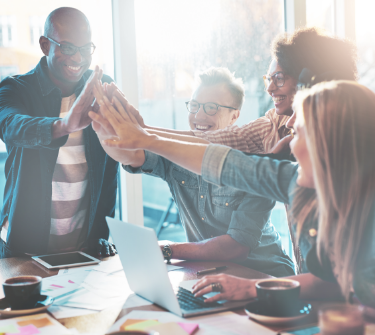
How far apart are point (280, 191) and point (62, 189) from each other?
125 cm

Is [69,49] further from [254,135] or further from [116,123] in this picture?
[254,135]

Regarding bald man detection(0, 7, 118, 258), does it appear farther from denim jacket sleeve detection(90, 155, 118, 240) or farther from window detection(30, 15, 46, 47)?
window detection(30, 15, 46, 47)

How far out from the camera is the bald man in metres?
1.92

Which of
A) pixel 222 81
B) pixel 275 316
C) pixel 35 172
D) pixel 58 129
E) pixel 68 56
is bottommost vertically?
pixel 275 316

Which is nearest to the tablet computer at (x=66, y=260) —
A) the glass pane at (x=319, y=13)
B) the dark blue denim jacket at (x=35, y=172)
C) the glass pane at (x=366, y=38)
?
the dark blue denim jacket at (x=35, y=172)

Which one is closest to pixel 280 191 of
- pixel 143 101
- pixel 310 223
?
pixel 310 223

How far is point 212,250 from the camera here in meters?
1.55

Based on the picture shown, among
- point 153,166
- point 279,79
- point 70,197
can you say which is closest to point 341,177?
point 279,79

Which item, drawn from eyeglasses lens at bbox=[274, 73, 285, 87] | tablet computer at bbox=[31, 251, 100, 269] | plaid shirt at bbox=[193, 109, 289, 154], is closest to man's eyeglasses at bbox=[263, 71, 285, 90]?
eyeglasses lens at bbox=[274, 73, 285, 87]

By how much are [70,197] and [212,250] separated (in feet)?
2.84

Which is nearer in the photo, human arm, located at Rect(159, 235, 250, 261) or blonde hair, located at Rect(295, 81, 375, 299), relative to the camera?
blonde hair, located at Rect(295, 81, 375, 299)

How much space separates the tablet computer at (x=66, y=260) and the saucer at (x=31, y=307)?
0.39m

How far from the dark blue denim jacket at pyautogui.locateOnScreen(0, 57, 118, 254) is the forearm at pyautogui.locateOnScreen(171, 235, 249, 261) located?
63 cm

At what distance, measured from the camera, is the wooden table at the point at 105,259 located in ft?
3.18
